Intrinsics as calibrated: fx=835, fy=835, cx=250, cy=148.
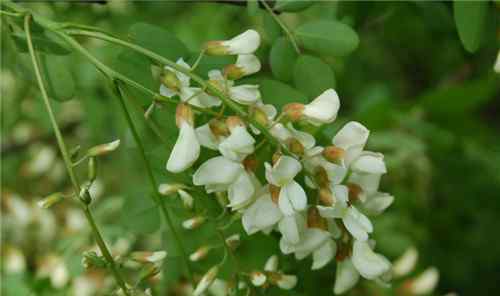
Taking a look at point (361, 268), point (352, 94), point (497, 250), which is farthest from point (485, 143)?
point (361, 268)

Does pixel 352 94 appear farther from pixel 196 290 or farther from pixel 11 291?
pixel 196 290

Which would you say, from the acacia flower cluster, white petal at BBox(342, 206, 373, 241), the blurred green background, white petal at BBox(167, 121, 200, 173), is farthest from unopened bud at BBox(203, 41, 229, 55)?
the blurred green background

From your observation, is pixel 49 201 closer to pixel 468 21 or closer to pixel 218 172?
pixel 218 172

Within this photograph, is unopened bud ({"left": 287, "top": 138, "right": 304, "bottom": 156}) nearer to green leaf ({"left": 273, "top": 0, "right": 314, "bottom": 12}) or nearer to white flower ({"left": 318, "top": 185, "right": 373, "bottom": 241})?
white flower ({"left": 318, "top": 185, "right": 373, "bottom": 241})

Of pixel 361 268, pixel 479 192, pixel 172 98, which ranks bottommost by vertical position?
pixel 479 192

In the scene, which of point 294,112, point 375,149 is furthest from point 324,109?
point 375,149

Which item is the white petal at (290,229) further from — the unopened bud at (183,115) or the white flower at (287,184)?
the unopened bud at (183,115)

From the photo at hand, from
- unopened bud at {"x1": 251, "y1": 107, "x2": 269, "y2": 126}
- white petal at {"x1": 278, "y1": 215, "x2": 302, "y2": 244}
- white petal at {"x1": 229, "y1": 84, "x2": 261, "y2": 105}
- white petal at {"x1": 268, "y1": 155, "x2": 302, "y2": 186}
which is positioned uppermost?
white petal at {"x1": 229, "y1": 84, "x2": 261, "y2": 105}

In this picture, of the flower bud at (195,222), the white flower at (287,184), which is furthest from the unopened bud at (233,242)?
the white flower at (287,184)
